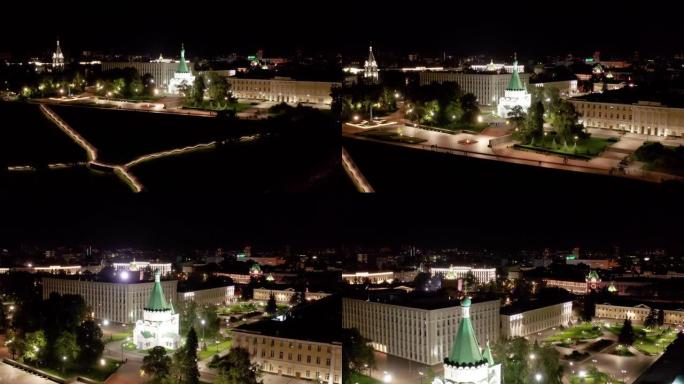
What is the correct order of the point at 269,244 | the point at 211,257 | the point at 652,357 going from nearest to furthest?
the point at 652,357
the point at 269,244
the point at 211,257

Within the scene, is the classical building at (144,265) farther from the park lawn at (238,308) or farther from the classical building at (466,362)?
the classical building at (466,362)

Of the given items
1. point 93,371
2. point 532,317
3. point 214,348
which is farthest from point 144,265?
point 93,371

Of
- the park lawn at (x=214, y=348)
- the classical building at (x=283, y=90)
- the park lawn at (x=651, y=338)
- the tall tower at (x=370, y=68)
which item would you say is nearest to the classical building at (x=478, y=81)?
the tall tower at (x=370, y=68)

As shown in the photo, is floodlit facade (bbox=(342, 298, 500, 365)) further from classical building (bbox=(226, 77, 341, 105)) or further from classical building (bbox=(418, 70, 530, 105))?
classical building (bbox=(226, 77, 341, 105))

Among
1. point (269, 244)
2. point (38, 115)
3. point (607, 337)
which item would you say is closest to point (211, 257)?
point (269, 244)

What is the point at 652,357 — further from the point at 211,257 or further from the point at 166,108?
the point at 211,257

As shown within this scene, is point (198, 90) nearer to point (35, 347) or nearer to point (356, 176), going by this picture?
point (35, 347)
